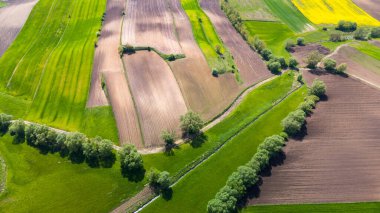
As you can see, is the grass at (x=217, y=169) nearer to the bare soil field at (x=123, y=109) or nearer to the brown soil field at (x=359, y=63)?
the bare soil field at (x=123, y=109)

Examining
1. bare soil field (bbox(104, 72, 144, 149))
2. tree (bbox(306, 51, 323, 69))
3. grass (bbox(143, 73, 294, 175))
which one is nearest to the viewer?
grass (bbox(143, 73, 294, 175))

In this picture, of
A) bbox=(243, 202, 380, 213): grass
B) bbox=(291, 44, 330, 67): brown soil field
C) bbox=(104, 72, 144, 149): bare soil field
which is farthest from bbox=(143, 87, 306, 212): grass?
bbox=(291, 44, 330, 67): brown soil field

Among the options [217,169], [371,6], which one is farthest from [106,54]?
[371,6]

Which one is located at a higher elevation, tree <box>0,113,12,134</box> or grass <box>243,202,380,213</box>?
tree <box>0,113,12,134</box>

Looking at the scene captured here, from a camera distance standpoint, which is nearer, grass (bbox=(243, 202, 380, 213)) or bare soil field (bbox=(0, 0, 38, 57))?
grass (bbox=(243, 202, 380, 213))

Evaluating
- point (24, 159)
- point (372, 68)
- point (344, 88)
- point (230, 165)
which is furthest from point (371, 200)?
point (24, 159)

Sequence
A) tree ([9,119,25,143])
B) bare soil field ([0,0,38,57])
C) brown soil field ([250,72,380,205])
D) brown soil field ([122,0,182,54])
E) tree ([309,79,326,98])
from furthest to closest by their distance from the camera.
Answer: bare soil field ([0,0,38,57]) < brown soil field ([122,0,182,54]) < tree ([309,79,326,98]) < tree ([9,119,25,143]) < brown soil field ([250,72,380,205])

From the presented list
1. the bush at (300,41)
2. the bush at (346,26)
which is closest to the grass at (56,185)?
the bush at (300,41)

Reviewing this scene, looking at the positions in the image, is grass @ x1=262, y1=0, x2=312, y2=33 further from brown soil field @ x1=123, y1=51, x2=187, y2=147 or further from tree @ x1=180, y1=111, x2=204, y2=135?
tree @ x1=180, y1=111, x2=204, y2=135
